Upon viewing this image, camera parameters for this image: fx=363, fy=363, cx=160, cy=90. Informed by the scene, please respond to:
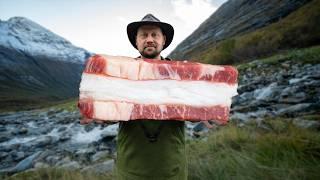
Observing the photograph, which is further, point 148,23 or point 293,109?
point 293,109

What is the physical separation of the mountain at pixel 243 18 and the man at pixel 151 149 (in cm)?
3024

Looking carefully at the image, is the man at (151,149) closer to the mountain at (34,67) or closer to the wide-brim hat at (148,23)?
the wide-brim hat at (148,23)

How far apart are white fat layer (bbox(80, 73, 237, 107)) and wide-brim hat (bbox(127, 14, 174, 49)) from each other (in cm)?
55

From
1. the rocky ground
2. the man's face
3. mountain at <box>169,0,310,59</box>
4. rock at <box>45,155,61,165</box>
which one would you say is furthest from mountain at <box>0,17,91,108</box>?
the man's face

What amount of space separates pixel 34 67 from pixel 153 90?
14698cm

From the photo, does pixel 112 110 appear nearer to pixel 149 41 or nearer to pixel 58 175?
pixel 149 41

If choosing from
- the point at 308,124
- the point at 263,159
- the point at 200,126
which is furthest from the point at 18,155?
the point at 263,159

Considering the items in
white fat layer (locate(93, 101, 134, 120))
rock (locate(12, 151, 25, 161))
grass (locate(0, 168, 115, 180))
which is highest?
white fat layer (locate(93, 101, 134, 120))

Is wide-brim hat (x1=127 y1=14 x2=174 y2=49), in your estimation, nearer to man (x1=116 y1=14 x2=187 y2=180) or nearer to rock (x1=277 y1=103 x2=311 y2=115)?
man (x1=116 y1=14 x2=187 y2=180)

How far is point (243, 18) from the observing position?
4397 cm

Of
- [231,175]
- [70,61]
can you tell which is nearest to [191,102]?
[231,175]

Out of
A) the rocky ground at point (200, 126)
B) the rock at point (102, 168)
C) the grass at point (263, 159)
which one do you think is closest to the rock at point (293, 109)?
the rocky ground at point (200, 126)

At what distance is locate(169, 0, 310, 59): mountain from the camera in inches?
1375

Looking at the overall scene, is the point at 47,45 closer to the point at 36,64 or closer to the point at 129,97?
the point at 36,64
